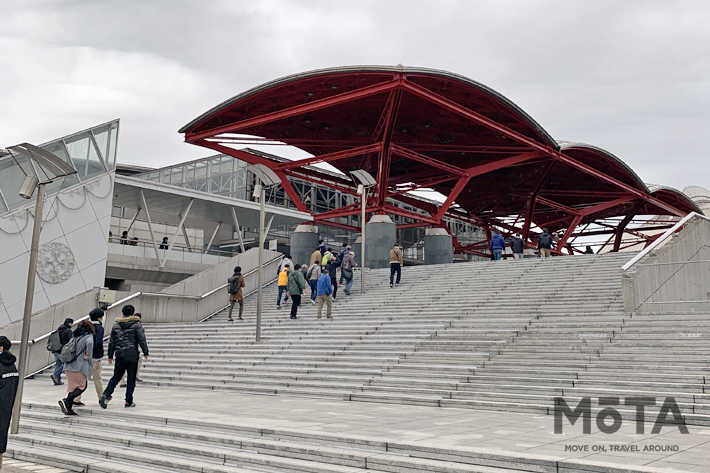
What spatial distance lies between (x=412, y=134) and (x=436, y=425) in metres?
27.7

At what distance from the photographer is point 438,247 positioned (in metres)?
32.2

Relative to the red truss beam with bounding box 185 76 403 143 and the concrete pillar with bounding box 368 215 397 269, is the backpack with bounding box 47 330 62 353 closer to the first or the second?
the red truss beam with bounding box 185 76 403 143

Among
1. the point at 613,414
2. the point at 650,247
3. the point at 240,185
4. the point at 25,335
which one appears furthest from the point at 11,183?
the point at 240,185

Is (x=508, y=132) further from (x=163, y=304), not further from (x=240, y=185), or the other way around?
(x=240, y=185)

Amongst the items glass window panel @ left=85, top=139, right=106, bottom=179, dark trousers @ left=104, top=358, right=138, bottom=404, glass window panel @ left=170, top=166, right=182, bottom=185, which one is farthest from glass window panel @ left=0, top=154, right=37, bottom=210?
glass window panel @ left=170, top=166, right=182, bottom=185

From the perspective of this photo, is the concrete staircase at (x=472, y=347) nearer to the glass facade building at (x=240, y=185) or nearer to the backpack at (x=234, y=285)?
the backpack at (x=234, y=285)

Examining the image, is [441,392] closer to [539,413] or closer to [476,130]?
[539,413]

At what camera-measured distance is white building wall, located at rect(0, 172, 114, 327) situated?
20.8m

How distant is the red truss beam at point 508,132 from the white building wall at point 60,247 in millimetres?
13256

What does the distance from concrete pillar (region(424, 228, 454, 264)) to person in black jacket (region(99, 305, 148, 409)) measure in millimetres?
23597

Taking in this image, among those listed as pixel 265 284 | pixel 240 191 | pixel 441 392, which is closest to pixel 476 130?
pixel 265 284

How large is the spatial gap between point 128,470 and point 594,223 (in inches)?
2194

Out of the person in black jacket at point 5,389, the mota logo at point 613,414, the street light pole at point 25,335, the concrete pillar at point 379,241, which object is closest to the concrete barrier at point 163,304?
the concrete pillar at point 379,241

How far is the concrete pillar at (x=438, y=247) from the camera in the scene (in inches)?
1268
